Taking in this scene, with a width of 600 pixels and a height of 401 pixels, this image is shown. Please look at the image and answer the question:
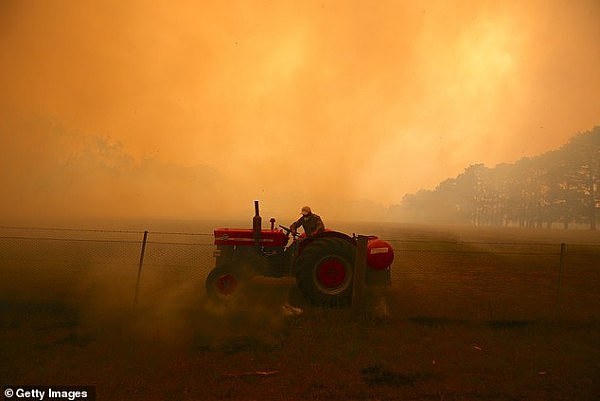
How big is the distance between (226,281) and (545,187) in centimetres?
6075

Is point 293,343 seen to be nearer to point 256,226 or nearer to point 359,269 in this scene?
point 359,269

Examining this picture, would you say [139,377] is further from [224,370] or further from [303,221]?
[303,221]

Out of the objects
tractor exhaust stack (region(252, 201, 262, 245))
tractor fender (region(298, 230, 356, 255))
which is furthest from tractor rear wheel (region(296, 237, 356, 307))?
tractor exhaust stack (region(252, 201, 262, 245))

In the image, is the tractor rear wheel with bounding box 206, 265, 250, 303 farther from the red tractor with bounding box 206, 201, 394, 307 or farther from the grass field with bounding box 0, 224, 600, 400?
the grass field with bounding box 0, 224, 600, 400

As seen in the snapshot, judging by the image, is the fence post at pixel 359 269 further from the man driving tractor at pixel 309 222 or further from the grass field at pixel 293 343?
the man driving tractor at pixel 309 222

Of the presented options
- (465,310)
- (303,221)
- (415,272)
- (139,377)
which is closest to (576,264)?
(415,272)

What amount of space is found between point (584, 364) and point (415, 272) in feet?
21.6

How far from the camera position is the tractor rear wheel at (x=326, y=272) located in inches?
252

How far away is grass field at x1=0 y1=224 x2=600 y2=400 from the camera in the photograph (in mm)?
3732

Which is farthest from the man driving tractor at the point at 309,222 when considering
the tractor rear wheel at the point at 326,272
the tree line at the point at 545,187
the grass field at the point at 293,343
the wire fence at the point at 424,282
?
the tree line at the point at 545,187

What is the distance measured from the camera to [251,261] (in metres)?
6.88

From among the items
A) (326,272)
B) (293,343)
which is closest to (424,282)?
(326,272)

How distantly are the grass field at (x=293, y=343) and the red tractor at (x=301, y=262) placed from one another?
1.28 ft

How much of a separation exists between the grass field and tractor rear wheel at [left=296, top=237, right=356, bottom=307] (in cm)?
35
